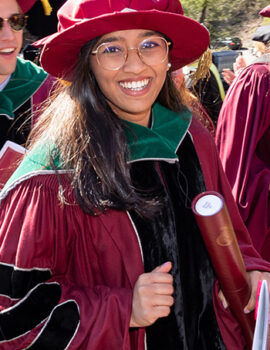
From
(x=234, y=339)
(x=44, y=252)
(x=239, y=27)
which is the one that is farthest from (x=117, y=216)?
(x=239, y=27)

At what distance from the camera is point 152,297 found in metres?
1.77

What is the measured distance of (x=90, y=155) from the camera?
190cm

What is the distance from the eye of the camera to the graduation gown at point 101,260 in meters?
1.76

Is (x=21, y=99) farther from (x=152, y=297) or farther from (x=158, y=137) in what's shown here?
(x=152, y=297)

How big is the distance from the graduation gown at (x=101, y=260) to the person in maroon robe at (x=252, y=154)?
3.60ft

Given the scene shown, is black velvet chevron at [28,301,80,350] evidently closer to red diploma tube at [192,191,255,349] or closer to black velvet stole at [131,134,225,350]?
black velvet stole at [131,134,225,350]

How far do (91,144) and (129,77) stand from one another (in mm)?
299

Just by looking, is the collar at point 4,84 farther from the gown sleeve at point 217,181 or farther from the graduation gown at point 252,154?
the graduation gown at point 252,154

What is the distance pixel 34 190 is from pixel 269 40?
269 cm

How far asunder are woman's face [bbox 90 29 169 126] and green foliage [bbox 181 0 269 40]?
64.3ft

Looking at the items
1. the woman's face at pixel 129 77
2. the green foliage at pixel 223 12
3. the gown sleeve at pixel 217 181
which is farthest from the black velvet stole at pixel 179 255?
the green foliage at pixel 223 12

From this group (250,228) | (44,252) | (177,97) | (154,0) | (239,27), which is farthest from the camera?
(239,27)

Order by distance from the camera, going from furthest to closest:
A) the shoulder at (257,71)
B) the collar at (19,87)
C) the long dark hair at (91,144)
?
the shoulder at (257,71)
the collar at (19,87)
the long dark hair at (91,144)

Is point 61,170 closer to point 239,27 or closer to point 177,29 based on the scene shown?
point 177,29
